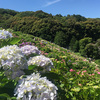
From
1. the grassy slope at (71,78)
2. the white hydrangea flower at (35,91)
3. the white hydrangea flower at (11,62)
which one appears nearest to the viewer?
the white hydrangea flower at (35,91)

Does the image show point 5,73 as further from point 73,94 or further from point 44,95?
point 73,94

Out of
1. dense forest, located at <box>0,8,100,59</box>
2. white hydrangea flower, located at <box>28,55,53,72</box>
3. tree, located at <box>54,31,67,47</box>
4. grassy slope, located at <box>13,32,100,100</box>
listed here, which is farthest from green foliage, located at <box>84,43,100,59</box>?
white hydrangea flower, located at <box>28,55,53,72</box>

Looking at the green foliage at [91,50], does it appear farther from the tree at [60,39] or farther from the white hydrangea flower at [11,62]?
the white hydrangea flower at [11,62]

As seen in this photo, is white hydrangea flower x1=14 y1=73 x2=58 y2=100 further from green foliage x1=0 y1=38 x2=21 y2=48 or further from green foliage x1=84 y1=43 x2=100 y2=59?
green foliage x1=84 y1=43 x2=100 y2=59

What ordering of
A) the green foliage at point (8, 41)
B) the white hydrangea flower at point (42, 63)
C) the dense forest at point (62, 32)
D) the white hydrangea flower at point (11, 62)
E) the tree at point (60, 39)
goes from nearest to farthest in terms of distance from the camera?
the white hydrangea flower at point (11, 62) < the white hydrangea flower at point (42, 63) < the green foliage at point (8, 41) < the dense forest at point (62, 32) < the tree at point (60, 39)

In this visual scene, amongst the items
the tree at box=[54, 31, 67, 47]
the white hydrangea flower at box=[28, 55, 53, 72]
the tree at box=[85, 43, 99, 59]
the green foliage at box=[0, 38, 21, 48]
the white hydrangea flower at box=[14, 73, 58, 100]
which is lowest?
the tree at box=[85, 43, 99, 59]

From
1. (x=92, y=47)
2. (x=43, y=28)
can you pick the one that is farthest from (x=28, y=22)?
(x=92, y=47)

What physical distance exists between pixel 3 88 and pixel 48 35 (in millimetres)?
27583

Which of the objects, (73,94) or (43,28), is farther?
(43,28)

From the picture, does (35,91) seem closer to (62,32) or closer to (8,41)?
(8,41)

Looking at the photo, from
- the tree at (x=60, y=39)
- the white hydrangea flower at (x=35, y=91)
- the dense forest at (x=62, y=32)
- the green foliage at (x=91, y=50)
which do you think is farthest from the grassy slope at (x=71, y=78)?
the dense forest at (x=62, y=32)

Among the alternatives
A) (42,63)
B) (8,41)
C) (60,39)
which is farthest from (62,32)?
(42,63)

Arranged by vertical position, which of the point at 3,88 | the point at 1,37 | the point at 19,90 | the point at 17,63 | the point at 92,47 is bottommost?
the point at 92,47

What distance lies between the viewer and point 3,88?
147 centimetres
